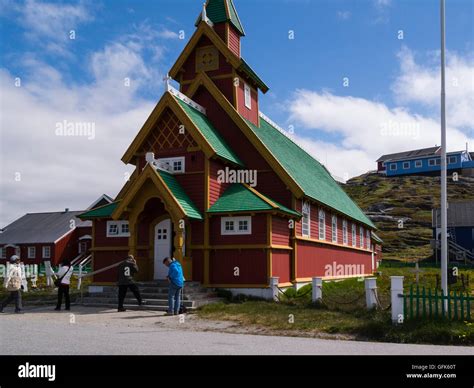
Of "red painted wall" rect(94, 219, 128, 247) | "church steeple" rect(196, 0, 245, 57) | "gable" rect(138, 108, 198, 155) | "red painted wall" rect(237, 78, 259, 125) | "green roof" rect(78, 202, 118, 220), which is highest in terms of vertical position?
"church steeple" rect(196, 0, 245, 57)

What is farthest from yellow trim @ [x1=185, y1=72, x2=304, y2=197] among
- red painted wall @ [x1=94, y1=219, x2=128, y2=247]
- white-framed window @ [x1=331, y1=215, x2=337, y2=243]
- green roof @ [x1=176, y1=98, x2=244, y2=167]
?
white-framed window @ [x1=331, y1=215, x2=337, y2=243]

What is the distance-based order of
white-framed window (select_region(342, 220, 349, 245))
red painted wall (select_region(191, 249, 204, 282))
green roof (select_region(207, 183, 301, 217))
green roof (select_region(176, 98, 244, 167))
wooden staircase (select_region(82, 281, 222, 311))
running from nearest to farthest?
wooden staircase (select_region(82, 281, 222, 311))
green roof (select_region(207, 183, 301, 217))
red painted wall (select_region(191, 249, 204, 282))
green roof (select_region(176, 98, 244, 167))
white-framed window (select_region(342, 220, 349, 245))

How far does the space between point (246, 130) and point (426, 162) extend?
8871cm

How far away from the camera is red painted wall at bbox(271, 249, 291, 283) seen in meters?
20.9

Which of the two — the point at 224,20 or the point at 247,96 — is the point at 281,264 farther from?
the point at 224,20

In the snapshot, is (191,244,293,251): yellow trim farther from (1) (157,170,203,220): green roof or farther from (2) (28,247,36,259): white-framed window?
(2) (28,247,36,259): white-framed window

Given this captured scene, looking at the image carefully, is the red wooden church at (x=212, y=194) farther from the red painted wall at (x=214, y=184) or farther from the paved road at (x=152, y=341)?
the paved road at (x=152, y=341)

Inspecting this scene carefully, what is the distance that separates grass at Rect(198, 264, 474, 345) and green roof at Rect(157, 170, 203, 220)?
3.79m

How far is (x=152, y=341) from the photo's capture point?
447 inches

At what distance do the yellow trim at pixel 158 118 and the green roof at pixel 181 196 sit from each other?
1.89 meters

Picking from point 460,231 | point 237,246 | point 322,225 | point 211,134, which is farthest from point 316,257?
point 460,231

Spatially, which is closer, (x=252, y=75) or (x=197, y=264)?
(x=197, y=264)

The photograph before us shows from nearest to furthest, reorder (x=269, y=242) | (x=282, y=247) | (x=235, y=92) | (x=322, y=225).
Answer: (x=269, y=242) → (x=282, y=247) → (x=235, y=92) → (x=322, y=225)
